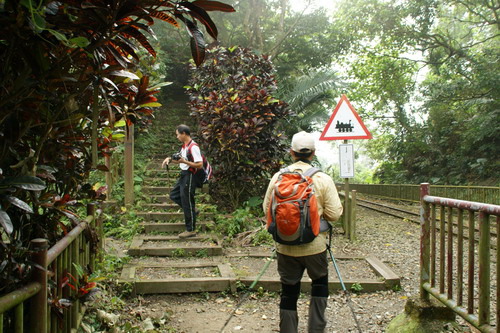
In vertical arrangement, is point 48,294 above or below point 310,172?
below

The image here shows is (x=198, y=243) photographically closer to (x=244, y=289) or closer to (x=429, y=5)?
(x=244, y=289)

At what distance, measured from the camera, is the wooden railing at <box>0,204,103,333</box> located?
1.73m

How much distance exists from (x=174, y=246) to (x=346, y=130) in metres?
3.55

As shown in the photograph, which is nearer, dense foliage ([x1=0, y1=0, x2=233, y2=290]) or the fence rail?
dense foliage ([x1=0, y1=0, x2=233, y2=290])

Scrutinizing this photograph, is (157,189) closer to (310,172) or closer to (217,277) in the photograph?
(217,277)

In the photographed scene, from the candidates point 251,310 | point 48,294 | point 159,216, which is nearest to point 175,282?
point 251,310

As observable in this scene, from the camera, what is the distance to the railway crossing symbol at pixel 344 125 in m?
6.95

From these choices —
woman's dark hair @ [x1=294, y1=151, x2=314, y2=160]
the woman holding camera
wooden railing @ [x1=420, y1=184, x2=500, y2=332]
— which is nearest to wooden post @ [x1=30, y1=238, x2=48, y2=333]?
woman's dark hair @ [x1=294, y1=151, x2=314, y2=160]

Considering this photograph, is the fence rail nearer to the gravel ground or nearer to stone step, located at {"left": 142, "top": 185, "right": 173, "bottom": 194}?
the gravel ground

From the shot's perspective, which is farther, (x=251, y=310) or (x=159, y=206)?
(x=159, y=206)

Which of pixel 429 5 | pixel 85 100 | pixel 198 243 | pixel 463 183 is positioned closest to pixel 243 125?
pixel 198 243

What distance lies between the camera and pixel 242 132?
779 cm

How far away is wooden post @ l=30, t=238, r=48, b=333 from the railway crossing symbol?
5.70 meters

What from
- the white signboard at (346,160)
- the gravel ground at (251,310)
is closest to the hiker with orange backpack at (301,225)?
the gravel ground at (251,310)
